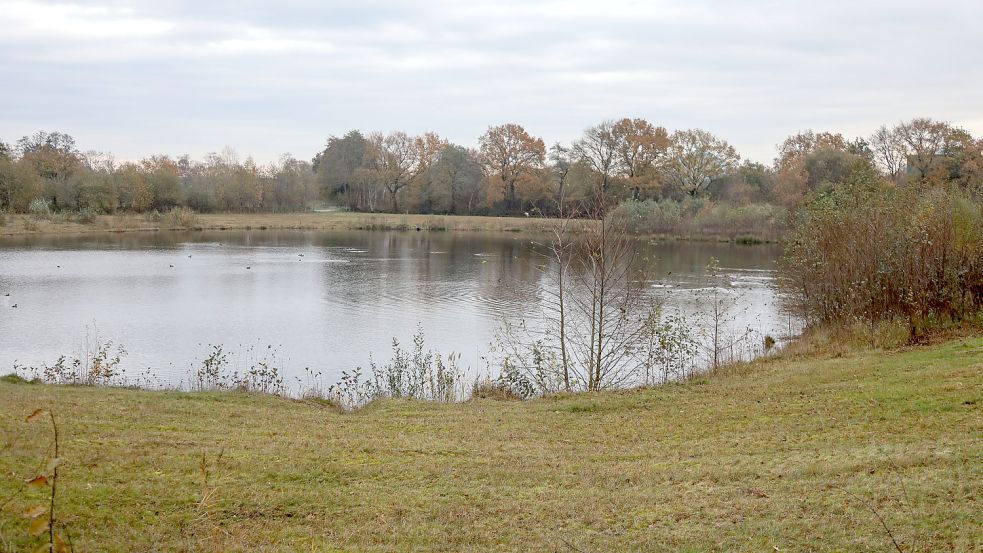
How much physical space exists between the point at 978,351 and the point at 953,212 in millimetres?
6826

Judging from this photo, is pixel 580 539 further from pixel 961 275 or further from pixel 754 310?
pixel 754 310

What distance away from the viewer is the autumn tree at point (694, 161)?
269ft

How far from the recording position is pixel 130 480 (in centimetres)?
700

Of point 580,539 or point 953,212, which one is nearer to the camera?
point 580,539

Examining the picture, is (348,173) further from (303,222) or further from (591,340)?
(591,340)

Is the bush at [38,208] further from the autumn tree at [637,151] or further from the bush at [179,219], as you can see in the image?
the autumn tree at [637,151]

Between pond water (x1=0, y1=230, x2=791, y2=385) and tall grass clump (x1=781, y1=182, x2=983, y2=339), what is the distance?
3701 millimetres

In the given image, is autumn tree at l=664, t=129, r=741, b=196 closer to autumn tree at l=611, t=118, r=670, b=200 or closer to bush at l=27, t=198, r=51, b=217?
autumn tree at l=611, t=118, r=670, b=200

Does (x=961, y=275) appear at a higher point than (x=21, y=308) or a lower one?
higher

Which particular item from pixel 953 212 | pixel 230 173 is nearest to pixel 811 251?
pixel 953 212

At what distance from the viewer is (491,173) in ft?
302

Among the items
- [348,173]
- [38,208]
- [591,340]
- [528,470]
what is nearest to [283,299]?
[591,340]

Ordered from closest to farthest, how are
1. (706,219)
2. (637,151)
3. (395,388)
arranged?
(395,388) < (706,219) < (637,151)

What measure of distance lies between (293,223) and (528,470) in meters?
78.2
